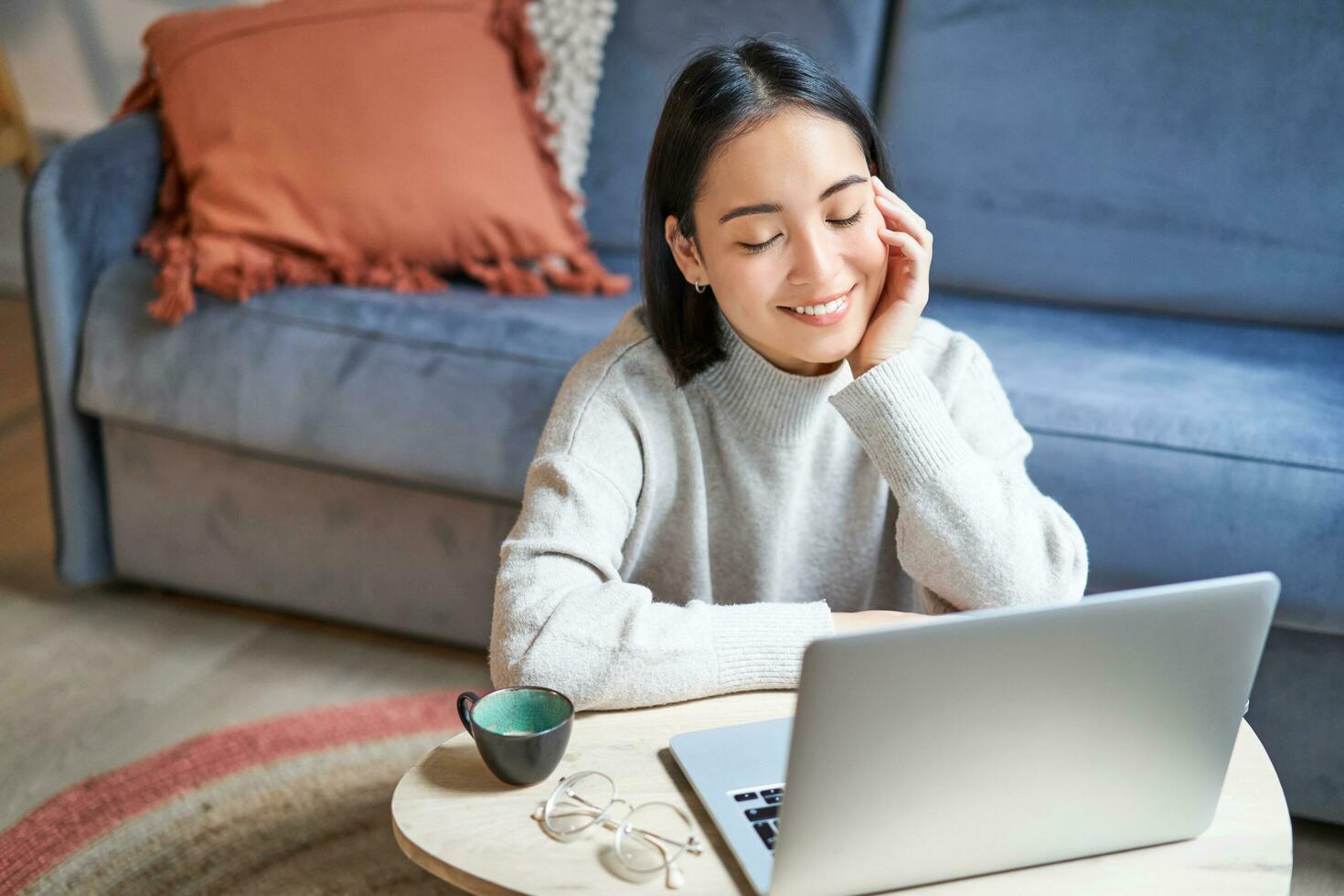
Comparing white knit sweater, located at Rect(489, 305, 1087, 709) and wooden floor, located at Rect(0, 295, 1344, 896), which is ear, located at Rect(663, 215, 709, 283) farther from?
wooden floor, located at Rect(0, 295, 1344, 896)

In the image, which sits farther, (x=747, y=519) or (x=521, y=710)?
(x=747, y=519)

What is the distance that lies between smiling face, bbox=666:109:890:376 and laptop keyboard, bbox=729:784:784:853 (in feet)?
1.38

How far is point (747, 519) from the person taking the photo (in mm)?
1256

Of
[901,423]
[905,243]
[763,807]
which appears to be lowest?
[763,807]

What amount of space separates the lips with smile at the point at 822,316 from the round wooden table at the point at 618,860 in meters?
0.37

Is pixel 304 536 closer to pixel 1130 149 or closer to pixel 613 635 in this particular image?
pixel 613 635

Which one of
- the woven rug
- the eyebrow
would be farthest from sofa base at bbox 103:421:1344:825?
the eyebrow

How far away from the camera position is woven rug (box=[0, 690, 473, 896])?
1.39 m

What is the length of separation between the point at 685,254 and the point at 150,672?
110 cm

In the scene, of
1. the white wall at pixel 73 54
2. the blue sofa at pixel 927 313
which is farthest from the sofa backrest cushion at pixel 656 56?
the white wall at pixel 73 54

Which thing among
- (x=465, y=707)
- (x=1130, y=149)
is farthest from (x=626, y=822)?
(x=1130, y=149)

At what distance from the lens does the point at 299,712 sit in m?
1.69

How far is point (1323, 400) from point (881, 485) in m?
0.66

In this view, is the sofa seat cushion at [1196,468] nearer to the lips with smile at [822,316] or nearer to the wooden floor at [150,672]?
the wooden floor at [150,672]
